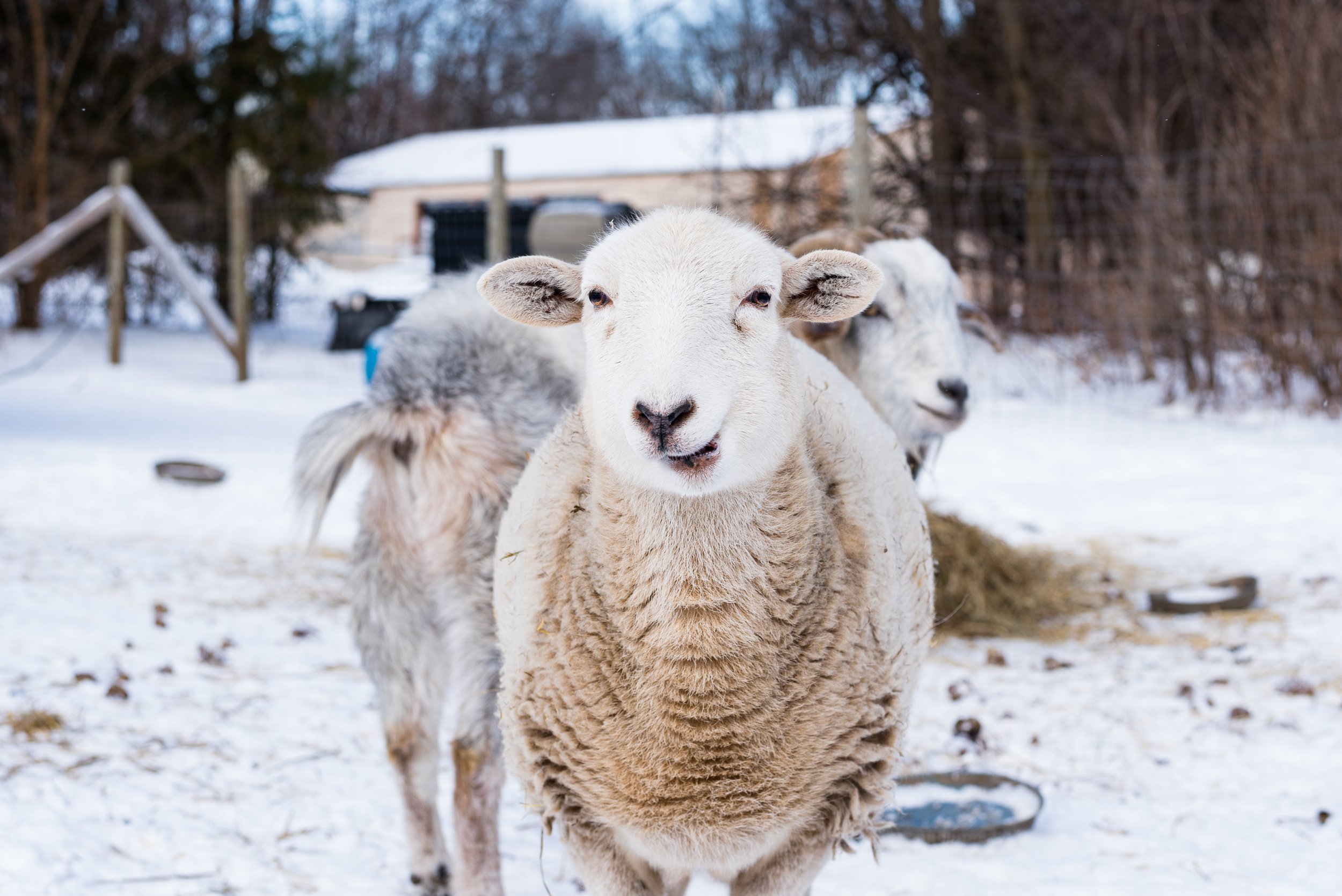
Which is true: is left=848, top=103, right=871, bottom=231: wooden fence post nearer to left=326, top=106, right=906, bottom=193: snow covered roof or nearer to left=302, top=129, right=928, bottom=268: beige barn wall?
left=302, top=129, right=928, bottom=268: beige barn wall

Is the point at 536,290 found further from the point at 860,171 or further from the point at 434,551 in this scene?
the point at 860,171

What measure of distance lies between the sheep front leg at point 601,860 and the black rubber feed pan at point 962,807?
1024mm

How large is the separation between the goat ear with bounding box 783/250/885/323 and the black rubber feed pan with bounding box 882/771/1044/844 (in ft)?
4.67

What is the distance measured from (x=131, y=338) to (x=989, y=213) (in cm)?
989

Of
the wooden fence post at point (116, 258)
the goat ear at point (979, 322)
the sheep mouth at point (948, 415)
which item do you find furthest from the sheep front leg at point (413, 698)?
the wooden fence post at point (116, 258)

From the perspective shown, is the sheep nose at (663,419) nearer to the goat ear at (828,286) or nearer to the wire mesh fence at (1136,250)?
the goat ear at (828,286)

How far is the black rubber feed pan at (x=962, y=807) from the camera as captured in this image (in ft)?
9.95

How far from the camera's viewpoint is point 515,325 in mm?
3301

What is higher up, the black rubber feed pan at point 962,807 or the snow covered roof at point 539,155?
the snow covered roof at point 539,155

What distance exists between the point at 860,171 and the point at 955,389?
4288 mm

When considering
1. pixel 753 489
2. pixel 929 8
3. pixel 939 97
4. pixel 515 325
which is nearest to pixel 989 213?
pixel 939 97

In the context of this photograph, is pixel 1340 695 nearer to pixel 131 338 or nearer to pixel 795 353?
pixel 795 353

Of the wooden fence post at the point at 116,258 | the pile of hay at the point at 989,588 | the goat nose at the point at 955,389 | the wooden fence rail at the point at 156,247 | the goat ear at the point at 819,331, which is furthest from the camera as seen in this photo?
the wooden fence post at the point at 116,258

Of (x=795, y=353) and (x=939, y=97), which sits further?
(x=939, y=97)
